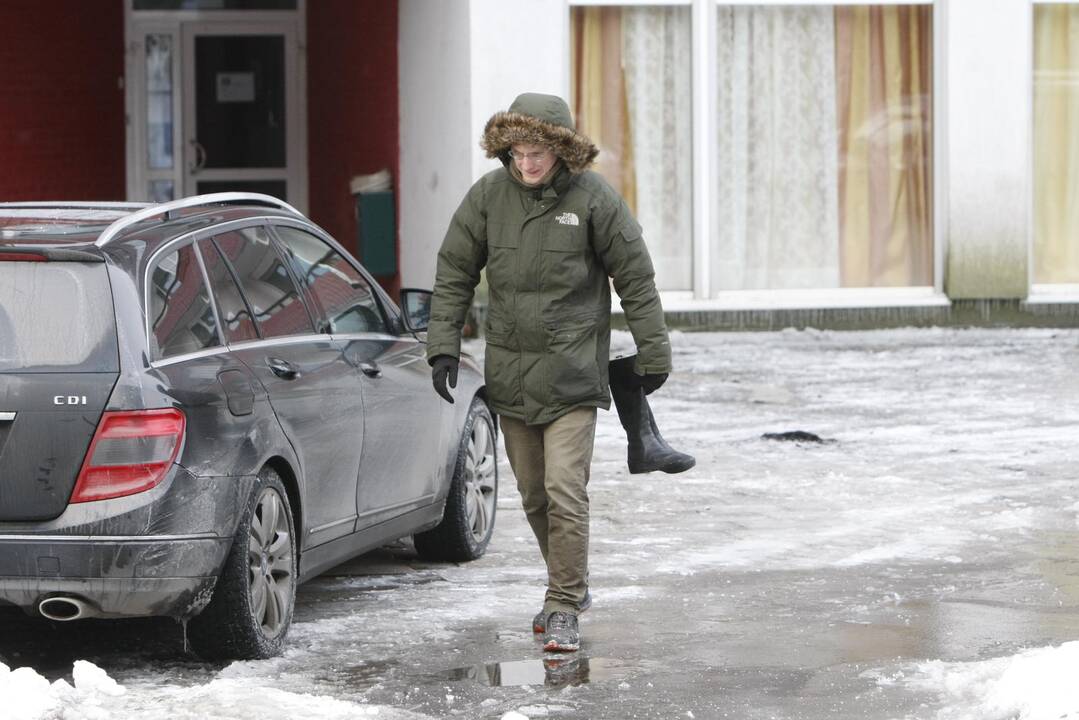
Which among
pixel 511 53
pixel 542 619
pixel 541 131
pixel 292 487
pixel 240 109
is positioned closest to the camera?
pixel 292 487

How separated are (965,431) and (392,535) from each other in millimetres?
4875

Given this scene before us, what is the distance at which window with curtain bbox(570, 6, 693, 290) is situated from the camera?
50.5 feet

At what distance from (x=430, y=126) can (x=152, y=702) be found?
1062 centimetres

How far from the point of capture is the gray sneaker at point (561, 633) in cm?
629

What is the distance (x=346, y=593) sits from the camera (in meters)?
7.27

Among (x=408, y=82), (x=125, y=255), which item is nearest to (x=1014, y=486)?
(x=125, y=255)

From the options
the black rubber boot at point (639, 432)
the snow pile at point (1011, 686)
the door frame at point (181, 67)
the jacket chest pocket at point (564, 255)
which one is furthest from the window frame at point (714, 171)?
the snow pile at point (1011, 686)

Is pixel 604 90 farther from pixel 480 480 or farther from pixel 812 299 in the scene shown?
pixel 480 480

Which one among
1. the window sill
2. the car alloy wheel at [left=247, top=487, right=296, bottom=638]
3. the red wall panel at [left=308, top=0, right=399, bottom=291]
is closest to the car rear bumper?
the car alloy wheel at [left=247, top=487, right=296, bottom=638]

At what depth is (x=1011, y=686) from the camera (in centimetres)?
535

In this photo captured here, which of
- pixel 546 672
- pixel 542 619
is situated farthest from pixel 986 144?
pixel 546 672

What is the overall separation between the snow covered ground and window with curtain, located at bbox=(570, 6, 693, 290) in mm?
4346

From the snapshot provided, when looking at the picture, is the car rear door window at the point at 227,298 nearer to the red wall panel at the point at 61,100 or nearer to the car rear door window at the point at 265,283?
the car rear door window at the point at 265,283

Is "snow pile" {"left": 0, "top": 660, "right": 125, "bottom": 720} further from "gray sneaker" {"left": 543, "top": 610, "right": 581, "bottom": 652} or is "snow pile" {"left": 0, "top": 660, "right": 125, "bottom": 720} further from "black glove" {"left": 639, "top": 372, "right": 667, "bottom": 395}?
"black glove" {"left": 639, "top": 372, "right": 667, "bottom": 395}
